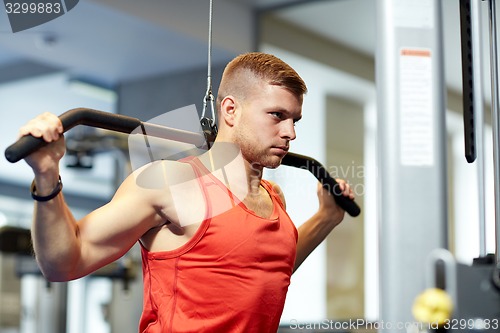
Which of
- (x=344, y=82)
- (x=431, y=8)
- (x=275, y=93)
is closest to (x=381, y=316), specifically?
(x=431, y=8)

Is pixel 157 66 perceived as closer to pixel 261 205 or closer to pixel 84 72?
pixel 84 72

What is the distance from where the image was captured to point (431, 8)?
88 centimetres

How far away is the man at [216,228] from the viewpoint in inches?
56.3

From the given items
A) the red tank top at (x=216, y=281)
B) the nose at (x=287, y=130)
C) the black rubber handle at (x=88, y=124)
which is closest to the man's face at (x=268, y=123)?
the nose at (x=287, y=130)

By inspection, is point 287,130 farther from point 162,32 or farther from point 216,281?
point 162,32

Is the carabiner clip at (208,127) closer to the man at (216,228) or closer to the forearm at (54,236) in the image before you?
the man at (216,228)

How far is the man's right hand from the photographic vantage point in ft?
3.72

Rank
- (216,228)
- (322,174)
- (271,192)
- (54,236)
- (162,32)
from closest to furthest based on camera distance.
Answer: (54,236) < (216,228) < (271,192) < (322,174) < (162,32)

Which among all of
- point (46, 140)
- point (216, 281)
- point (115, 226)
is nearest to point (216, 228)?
point (216, 281)

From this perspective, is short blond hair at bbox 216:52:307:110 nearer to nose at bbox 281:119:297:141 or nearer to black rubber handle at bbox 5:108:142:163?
nose at bbox 281:119:297:141

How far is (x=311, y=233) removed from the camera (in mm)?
1944

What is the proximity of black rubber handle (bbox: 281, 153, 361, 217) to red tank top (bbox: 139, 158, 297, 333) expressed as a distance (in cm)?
31

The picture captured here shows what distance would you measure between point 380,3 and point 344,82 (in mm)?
3908

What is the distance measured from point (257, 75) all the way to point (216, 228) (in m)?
0.34
